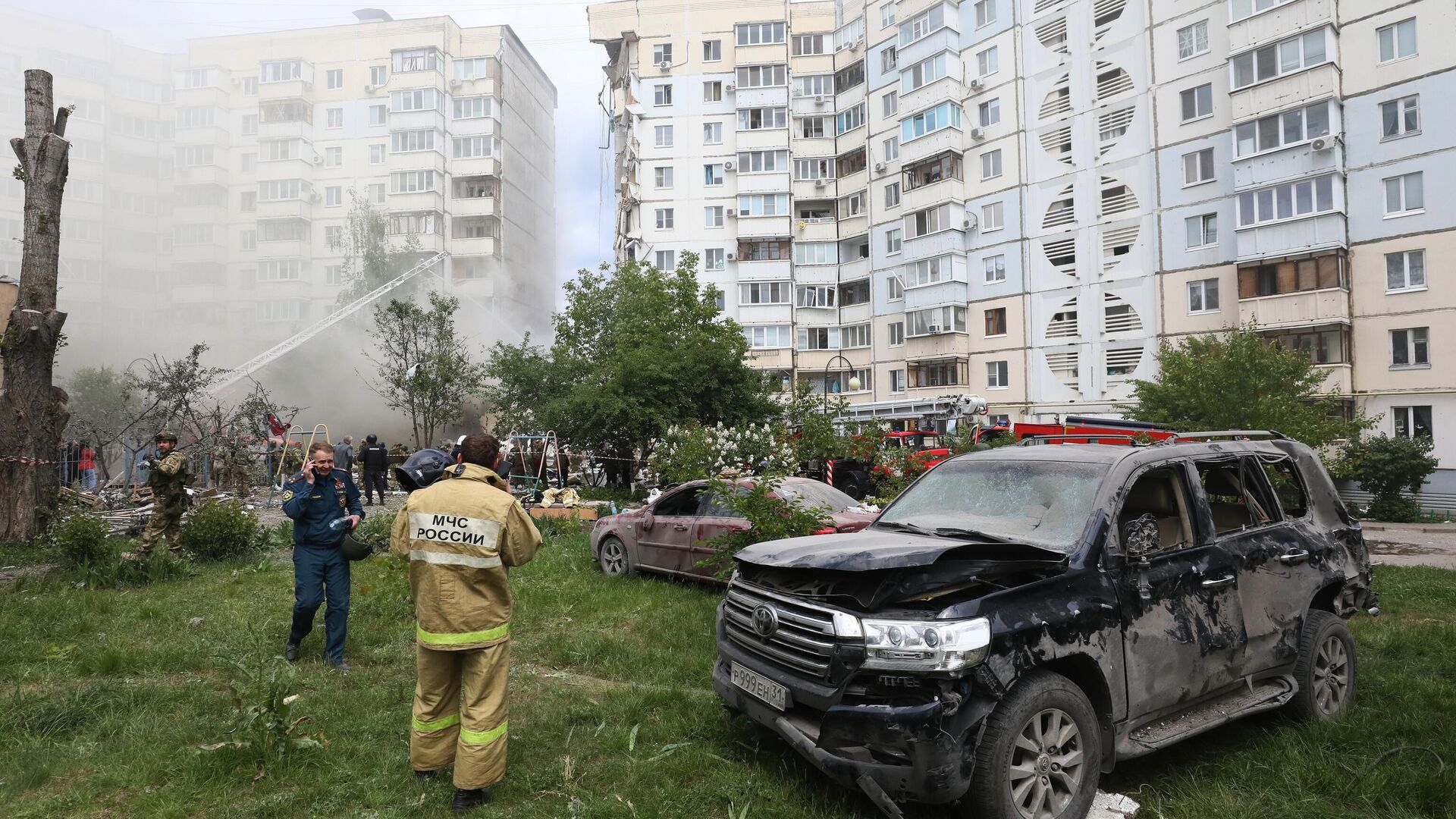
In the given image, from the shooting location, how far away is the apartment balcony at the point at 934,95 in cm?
3784

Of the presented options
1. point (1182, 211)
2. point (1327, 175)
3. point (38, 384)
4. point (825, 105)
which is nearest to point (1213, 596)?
point (38, 384)

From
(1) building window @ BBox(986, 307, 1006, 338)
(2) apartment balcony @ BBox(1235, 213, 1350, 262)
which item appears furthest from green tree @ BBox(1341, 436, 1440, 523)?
(1) building window @ BBox(986, 307, 1006, 338)

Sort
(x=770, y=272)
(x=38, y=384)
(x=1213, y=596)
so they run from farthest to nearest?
1. (x=770, y=272)
2. (x=38, y=384)
3. (x=1213, y=596)

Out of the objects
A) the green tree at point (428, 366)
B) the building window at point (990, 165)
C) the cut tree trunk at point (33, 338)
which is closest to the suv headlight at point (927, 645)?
the cut tree trunk at point (33, 338)

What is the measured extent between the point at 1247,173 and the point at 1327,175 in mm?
2327

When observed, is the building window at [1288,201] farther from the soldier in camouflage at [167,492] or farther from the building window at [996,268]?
the soldier in camouflage at [167,492]

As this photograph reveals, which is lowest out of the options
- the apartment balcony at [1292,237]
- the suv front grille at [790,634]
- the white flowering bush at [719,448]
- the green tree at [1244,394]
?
the suv front grille at [790,634]

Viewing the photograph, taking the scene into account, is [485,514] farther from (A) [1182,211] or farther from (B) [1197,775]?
(A) [1182,211]

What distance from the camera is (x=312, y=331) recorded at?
41719 millimetres

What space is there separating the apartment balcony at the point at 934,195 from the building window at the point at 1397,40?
1617 cm

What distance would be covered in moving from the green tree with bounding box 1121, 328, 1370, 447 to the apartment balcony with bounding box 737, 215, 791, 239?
25.1 m

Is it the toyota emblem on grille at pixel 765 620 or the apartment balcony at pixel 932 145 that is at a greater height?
the apartment balcony at pixel 932 145

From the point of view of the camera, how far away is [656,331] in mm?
24906

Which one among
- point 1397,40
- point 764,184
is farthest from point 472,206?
point 1397,40
